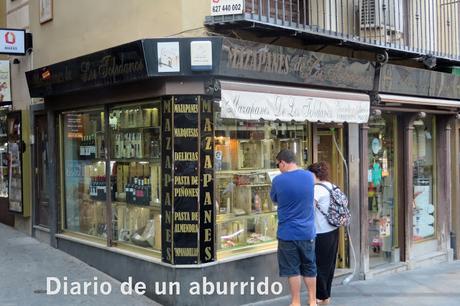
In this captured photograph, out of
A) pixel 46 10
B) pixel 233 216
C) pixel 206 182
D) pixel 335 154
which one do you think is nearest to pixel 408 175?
pixel 335 154

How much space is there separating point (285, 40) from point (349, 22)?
1438 mm

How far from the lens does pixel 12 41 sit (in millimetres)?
9648

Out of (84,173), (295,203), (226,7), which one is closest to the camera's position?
(295,203)

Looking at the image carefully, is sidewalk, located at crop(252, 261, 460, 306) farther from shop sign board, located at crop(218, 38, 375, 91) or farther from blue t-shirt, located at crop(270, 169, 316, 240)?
shop sign board, located at crop(218, 38, 375, 91)

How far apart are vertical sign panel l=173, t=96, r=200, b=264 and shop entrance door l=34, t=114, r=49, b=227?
13.8 ft

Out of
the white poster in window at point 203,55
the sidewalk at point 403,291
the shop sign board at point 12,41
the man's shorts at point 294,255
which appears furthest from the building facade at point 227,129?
the man's shorts at point 294,255

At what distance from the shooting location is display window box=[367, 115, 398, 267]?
9.20 metres

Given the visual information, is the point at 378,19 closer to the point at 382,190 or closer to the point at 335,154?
the point at 335,154

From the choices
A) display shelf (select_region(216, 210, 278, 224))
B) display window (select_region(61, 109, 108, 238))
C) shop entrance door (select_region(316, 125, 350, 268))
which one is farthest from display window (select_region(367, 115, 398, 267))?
display window (select_region(61, 109, 108, 238))

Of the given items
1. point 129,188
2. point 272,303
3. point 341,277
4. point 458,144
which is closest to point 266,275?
point 272,303

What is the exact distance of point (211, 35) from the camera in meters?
6.40

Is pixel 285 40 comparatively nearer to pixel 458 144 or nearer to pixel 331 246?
pixel 331 246

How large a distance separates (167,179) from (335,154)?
3.09 m

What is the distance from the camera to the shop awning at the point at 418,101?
27.2 ft
